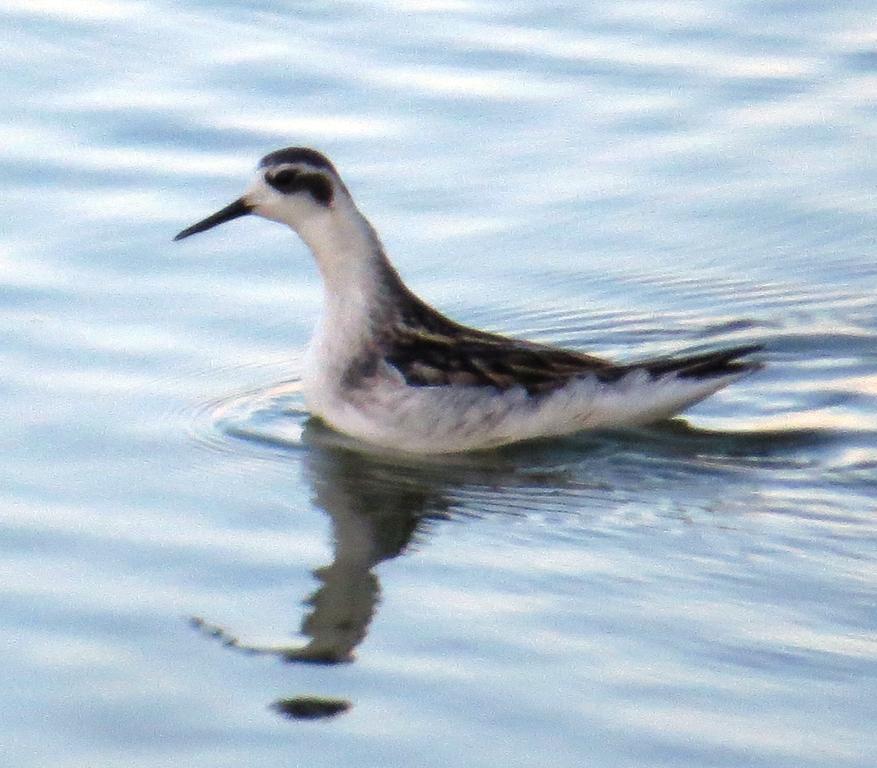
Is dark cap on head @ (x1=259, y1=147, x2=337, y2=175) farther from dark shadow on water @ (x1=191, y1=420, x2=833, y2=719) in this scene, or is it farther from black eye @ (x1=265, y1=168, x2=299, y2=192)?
dark shadow on water @ (x1=191, y1=420, x2=833, y2=719)

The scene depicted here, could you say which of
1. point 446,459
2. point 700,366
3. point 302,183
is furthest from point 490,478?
point 302,183

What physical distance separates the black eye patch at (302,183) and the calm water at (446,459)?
2.99 feet

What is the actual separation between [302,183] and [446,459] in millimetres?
1503

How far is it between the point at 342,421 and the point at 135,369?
1.11 metres

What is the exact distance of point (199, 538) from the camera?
952cm

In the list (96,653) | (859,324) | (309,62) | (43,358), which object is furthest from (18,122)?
(96,653)

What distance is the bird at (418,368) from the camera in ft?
35.9

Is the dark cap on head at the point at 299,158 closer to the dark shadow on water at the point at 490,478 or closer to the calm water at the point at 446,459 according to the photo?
the calm water at the point at 446,459

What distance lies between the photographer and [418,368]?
36.3 ft

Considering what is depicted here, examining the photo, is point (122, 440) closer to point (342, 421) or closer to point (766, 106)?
point (342, 421)

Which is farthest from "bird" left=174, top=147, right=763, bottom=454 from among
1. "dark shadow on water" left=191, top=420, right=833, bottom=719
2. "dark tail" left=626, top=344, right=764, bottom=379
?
"dark shadow on water" left=191, top=420, right=833, bottom=719

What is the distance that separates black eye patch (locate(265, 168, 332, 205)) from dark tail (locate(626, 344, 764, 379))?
169cm

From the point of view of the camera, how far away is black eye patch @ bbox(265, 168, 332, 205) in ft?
36.6

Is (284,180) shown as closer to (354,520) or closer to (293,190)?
(293,190)
